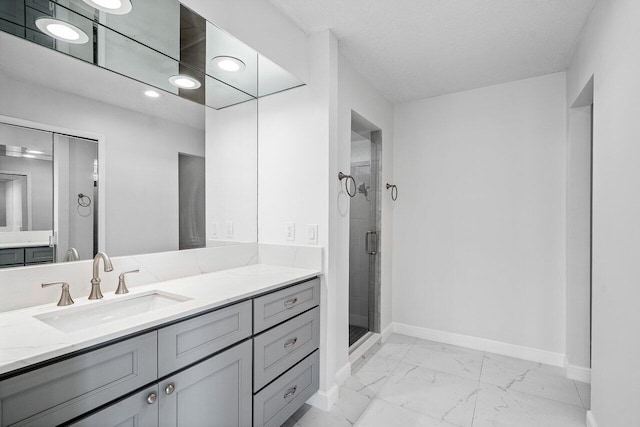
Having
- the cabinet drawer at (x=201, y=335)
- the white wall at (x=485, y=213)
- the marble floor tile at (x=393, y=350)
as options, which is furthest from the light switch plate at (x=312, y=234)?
the white wall at (x=485, y=213)

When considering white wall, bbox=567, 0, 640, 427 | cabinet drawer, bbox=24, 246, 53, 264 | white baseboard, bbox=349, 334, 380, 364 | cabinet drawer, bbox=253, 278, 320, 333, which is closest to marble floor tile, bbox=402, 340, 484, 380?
white baseboard, bbox=349, 334, 380, 364

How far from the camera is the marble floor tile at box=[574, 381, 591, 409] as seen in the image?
2.11m

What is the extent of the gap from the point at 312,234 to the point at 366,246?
1.16 meters

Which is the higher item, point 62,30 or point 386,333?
point 62,30

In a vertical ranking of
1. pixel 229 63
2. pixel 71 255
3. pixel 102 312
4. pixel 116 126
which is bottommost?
pixel 102 312

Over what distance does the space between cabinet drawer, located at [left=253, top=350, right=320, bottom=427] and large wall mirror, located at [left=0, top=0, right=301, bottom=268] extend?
0.96 m

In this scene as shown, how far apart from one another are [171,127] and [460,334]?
3092 mm

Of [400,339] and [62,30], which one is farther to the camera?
[400,339]

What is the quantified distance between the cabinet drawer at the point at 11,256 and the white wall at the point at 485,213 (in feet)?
9.72

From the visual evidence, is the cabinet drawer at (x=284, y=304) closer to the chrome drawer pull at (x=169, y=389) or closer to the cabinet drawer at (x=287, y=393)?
the cabinet drawer at (x=287, y=393)

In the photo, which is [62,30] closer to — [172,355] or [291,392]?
[172,355]

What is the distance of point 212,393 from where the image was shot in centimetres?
133

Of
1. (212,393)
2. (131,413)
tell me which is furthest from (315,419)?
(131,413)

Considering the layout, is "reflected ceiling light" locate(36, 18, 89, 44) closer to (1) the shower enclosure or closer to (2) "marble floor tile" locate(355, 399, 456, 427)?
(1) the shower enclosure
